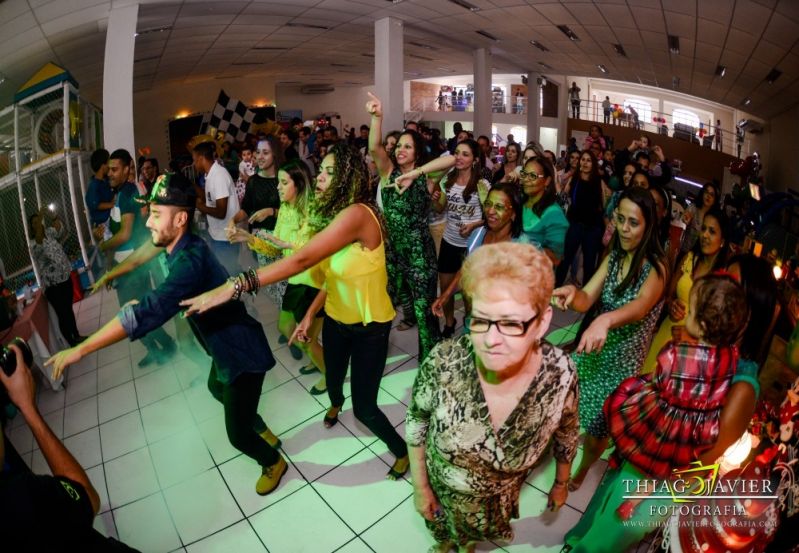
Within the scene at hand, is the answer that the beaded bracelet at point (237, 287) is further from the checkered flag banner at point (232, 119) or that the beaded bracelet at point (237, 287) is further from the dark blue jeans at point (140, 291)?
the checkered flag banner at point (232, 119)

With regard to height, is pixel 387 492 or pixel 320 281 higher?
pixel 320 281

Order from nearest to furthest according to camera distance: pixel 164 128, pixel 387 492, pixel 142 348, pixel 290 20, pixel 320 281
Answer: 1. pixel 387 492
2. pixel 320 281
3. pixel 142 348
4. pixel 290 20
5. pixel 164 128

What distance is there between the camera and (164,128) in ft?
45.9

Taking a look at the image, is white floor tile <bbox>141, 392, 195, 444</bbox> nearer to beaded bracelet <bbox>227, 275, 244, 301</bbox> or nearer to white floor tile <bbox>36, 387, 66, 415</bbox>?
white floor tile <bbox>36, 387, 66, 415</bbox>

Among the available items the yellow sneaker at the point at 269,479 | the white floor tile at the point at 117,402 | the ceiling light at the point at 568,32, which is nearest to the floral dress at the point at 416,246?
the yellow sneaker at the point at 269,479

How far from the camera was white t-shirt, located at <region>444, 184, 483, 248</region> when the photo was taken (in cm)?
331

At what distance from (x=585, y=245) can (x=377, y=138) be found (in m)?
2.45

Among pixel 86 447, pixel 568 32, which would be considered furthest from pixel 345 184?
pixel 568 32

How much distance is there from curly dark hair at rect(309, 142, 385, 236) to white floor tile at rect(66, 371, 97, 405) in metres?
2.49

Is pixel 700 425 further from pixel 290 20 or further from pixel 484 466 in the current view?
pixel 290 20

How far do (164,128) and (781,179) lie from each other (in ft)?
58.8

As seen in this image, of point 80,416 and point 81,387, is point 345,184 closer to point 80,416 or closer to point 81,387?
point 80,416

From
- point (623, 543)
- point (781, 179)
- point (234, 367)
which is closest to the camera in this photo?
point (623, 543)

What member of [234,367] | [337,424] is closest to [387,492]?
[337,424]
